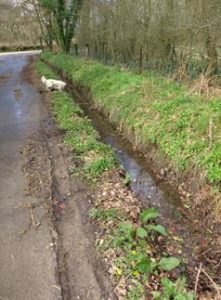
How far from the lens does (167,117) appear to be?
6785mm

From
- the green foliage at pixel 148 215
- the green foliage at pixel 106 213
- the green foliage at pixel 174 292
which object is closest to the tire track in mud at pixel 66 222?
the green foliage at pixel 106 213

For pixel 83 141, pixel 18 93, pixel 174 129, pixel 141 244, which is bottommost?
pixel 18 93

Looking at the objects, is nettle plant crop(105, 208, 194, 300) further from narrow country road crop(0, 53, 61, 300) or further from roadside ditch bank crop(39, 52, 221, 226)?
roadside ditch bank crop(39, 52, 221, 226)

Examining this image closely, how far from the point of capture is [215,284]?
3.38m

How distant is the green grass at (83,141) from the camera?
5836 millimetres

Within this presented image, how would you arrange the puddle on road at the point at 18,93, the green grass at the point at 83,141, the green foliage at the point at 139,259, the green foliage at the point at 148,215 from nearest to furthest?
1. the green foliage at the point at 139,259
2. the green foliage at the point at 148,215
3. the green grass at the point at 83,141
4. the puddle on road at the point at 18,93

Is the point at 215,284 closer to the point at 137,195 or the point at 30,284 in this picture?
the point at 30,284

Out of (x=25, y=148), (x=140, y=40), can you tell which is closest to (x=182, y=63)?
(x=140, y=40)

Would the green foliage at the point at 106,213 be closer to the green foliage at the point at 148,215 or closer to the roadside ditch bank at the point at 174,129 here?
the green foliage at the point at 148,215

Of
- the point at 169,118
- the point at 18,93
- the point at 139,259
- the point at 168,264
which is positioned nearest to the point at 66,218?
the point at 139,259

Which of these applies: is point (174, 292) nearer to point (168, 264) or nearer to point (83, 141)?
point (168, 264)

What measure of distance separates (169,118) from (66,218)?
321 cm

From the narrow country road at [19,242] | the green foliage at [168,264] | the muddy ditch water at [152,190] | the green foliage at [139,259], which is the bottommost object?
the muddy ditch water at [152,190]

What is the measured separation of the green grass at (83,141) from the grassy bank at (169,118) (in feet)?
2.97
